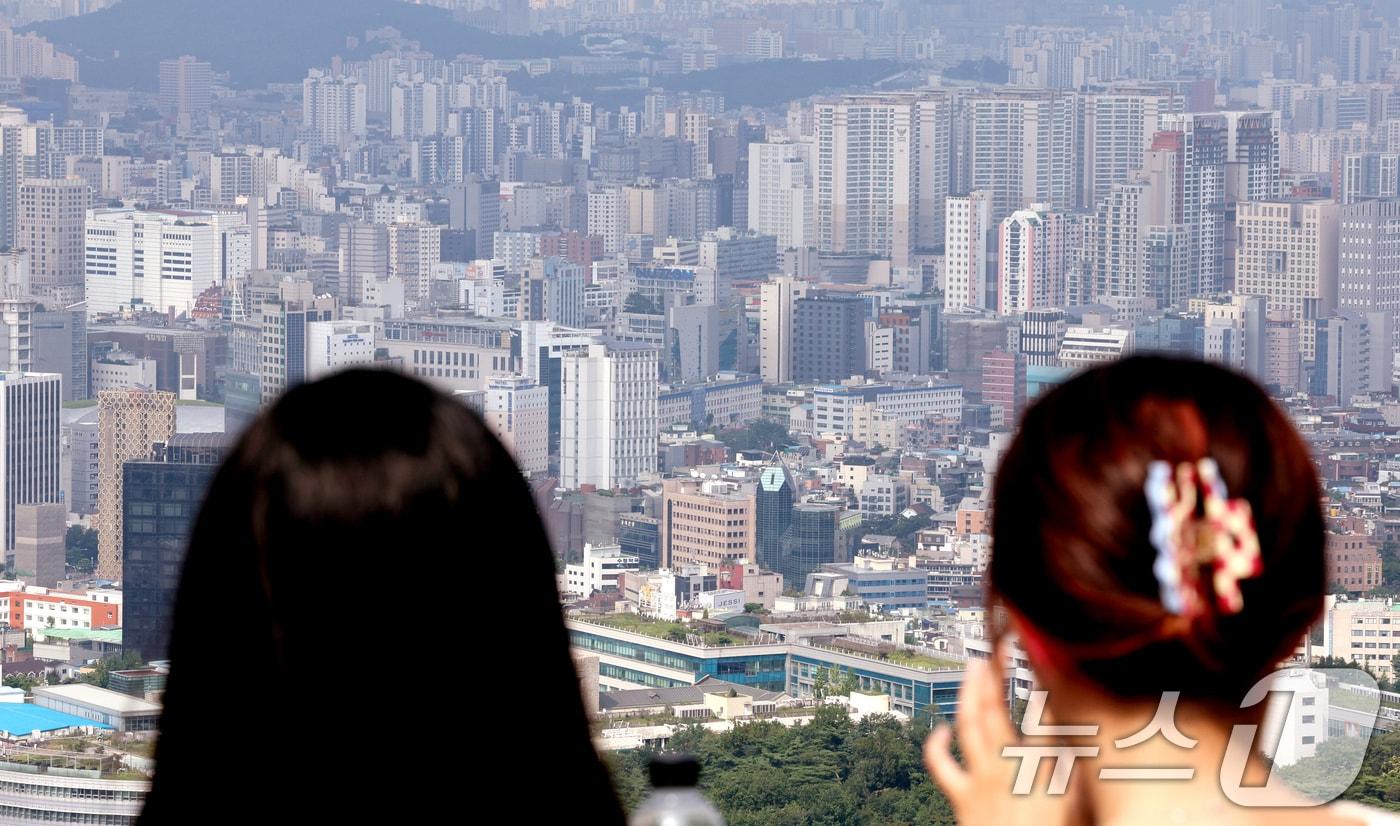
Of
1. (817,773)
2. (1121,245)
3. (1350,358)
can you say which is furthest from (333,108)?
(817,773)

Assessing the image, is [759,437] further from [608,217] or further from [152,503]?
[608,217]

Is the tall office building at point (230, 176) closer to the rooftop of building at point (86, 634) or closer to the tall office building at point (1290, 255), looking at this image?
the tall office building at point (1290, 255)

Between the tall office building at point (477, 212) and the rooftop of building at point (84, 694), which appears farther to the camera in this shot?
the tall office building at point (477, 212)

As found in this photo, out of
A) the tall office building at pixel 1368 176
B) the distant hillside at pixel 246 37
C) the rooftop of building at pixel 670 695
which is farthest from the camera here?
the distant hillside at pixel 246 37

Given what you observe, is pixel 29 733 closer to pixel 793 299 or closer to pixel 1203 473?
pixel 1203 473

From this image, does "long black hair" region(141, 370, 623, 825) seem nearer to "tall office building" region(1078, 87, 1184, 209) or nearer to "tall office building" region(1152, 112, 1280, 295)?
"tall office building" region(1152, 112, 1280, 295)

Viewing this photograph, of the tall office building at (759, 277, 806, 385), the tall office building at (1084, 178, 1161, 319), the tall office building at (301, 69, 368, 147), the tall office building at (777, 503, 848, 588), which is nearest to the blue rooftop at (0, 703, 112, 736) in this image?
the tall office building at (777, 503, 848, 588)

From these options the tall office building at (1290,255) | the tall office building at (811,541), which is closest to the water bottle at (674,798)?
the tall office building at (811,541)
